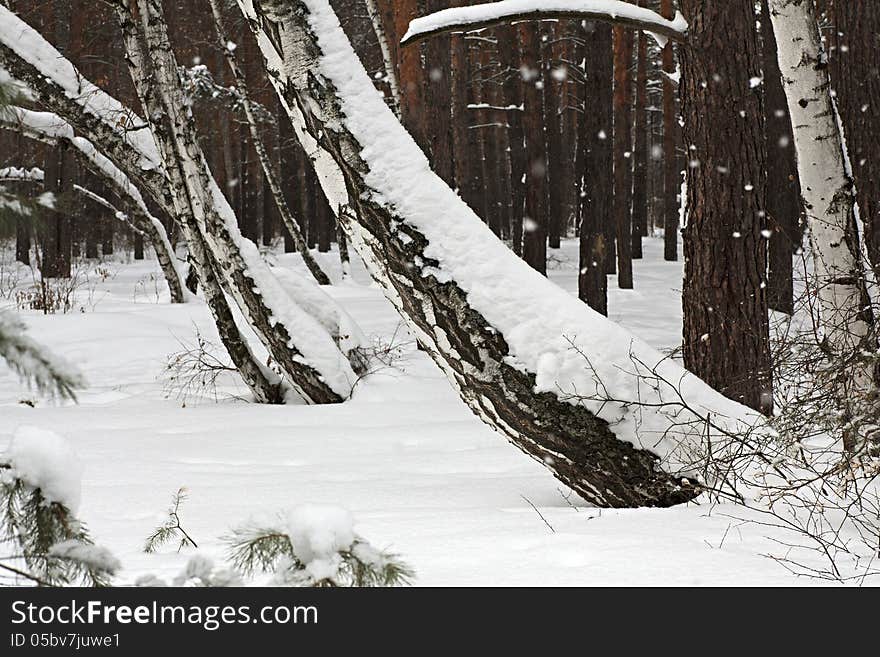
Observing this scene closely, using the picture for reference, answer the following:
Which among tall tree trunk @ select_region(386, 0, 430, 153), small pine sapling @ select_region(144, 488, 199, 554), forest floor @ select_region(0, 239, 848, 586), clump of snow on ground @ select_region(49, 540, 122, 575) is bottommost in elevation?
forest floor @ select_region(0, 239, 848, 586)

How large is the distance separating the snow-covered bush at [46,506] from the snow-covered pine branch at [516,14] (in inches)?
99.6

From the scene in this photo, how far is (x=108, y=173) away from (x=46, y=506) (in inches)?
333

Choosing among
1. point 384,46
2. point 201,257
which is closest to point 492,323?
point 201,257

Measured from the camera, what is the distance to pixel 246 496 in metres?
3.16

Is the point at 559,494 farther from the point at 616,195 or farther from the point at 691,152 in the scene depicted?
the point at 616,195

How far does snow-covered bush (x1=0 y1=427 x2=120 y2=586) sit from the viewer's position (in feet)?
4.28

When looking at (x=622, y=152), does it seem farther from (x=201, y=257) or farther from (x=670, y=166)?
(x=201, y=257)

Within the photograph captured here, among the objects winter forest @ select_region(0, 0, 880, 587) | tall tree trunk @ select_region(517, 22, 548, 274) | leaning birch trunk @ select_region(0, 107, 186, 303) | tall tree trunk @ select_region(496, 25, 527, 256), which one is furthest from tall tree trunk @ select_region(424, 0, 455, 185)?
tall tree trunk @ select_region(496, 25, 527, 256)

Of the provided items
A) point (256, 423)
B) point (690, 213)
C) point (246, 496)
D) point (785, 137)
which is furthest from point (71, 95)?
point (785, 137)

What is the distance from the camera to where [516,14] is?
3670 mm

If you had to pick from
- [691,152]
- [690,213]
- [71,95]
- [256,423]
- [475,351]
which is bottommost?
[256,423]

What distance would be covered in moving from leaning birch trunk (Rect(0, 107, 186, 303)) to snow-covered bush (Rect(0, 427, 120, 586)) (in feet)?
17.9

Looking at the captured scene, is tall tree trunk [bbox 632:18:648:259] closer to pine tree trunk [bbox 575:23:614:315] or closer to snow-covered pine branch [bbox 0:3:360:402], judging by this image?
pine tree trunk [bbox 575:23:614:315]

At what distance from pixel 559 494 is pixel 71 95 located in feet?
14.4
